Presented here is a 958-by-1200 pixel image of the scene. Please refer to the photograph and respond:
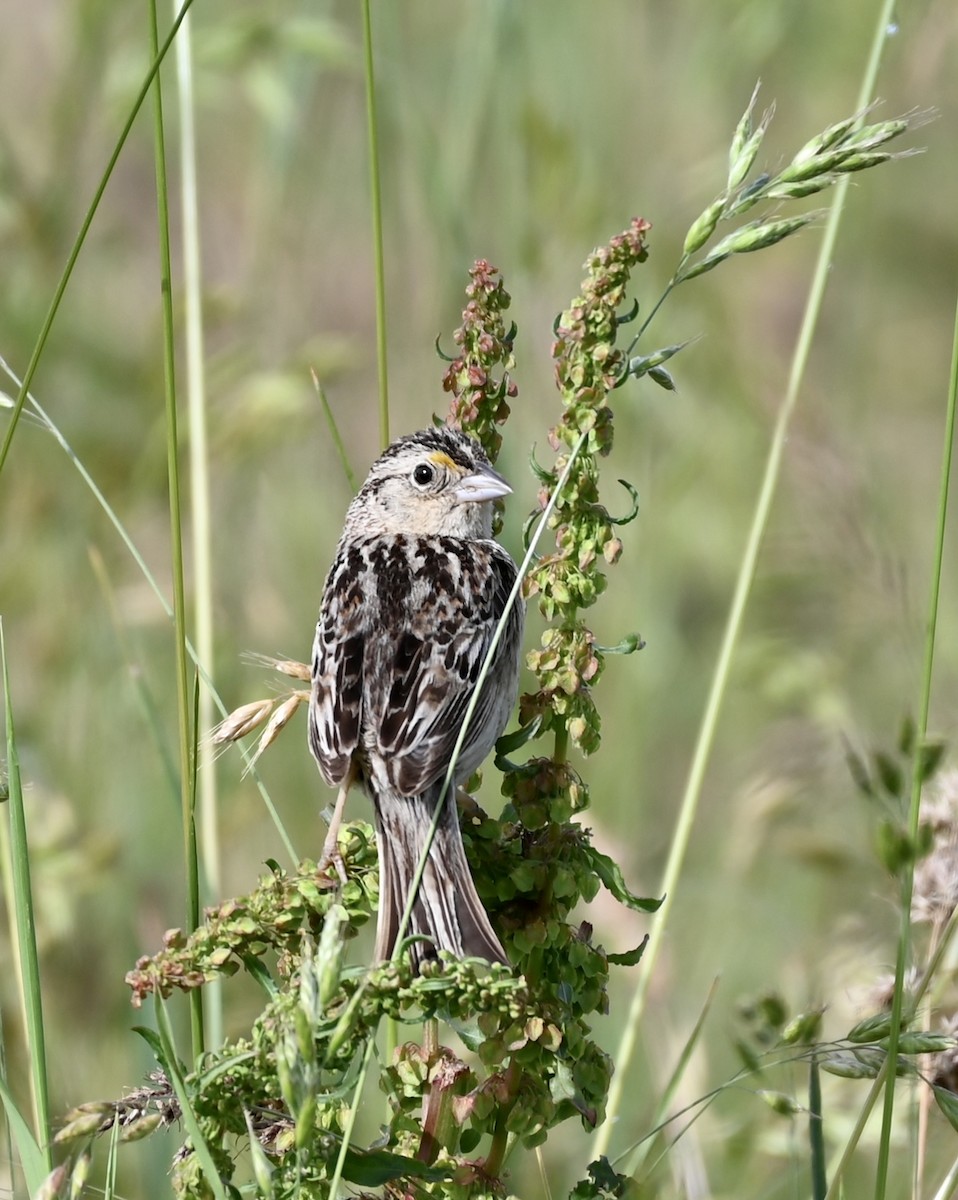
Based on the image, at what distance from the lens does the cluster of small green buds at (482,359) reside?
205cm

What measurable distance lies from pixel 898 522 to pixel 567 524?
385 cm

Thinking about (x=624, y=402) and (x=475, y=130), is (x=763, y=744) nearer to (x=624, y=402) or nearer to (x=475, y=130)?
(x=624, y=402)

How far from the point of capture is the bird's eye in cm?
314

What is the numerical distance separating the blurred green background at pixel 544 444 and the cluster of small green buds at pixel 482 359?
73cm

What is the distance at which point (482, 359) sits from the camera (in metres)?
2.06

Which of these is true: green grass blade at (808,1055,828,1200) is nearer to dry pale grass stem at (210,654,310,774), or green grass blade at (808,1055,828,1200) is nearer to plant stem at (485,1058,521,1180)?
plant stem at (485,1058,521,1180)

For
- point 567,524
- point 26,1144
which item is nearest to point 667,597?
point 567,524

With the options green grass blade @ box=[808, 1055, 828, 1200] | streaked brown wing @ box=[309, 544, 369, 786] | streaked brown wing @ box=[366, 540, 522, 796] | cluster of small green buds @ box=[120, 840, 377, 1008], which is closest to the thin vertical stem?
streaked brown wing @ box=[309, 544, 369, 786]

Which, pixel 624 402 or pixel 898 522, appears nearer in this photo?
pixel 624 402

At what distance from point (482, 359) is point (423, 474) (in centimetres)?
111

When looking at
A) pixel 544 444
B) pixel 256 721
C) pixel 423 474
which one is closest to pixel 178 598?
pixel 256 721

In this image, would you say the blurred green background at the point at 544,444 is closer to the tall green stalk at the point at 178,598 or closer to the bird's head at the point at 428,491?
the bird's head at the point at 428,491

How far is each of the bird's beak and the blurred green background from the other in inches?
22.1

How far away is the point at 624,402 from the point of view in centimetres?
439
